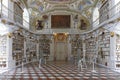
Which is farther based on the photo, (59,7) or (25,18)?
(59,7)

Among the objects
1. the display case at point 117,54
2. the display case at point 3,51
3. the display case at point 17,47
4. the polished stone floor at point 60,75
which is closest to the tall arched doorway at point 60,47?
the display case at point 17,47

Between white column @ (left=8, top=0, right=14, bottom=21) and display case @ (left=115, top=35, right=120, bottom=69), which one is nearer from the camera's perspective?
display case @ (left=115, top=35, right=120, bottom=69)

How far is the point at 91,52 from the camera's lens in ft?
59.9

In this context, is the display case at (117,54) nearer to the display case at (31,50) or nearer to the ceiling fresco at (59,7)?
the ceiling fresco at (59,7)

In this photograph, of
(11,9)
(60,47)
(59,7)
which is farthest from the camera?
(60,47)

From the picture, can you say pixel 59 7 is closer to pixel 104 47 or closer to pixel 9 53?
pixel 104 47

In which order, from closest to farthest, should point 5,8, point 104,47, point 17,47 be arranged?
point 5,8
point 104,47
point 17,47

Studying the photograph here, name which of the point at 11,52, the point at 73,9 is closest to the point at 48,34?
the point at 73,9

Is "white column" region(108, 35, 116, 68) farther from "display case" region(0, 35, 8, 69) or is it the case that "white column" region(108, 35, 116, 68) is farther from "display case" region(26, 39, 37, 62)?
"display case" region(26, 39, 37, 62)

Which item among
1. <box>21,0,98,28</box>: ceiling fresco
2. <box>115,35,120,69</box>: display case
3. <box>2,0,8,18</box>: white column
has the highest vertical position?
<box>21,0,98,28</box>: ceiling fresco

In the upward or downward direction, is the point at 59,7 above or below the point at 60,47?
above

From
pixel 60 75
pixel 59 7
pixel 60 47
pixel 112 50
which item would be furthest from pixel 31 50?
pixel 60 75

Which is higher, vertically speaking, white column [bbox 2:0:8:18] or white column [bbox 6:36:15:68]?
white column [bbox 2:0:8:18]

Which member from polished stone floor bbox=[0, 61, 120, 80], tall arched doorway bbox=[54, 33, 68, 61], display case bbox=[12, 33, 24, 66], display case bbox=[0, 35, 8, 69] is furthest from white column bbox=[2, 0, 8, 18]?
tall arched doorway bbox=[54, 33, 68, 61]
